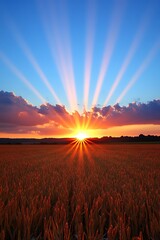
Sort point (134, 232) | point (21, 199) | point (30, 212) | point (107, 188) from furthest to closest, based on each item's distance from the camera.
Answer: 1. point (107, 188)
2. point (21, 199)
3. point (30, 212)
4. point (134, 232)

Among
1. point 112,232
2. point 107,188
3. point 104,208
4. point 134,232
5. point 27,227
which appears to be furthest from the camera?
point 107,188

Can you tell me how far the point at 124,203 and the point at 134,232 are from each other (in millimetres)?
737

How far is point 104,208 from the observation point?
3250 millimetres

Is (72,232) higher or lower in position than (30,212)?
lower

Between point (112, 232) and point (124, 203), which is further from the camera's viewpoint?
point (124, 203)

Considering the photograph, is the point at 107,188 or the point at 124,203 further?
the point at 107,188

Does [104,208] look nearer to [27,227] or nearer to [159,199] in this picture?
[159,199]

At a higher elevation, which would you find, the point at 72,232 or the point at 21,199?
the point at 21,199

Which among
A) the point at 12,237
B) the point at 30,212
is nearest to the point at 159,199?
the point at 30,212

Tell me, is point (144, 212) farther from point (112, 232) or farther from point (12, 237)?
point (12, 237)

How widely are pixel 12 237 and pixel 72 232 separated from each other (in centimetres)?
62

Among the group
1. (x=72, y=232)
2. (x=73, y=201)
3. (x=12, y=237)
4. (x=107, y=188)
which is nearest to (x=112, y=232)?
(x=72, y=232)

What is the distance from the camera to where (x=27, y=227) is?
2.40 m

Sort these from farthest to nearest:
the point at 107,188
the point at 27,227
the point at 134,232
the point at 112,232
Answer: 1. the point at 107,188
2. the point at 134,232
3. the point at 27,227
4. the point at 112,232
